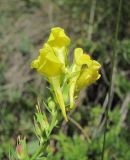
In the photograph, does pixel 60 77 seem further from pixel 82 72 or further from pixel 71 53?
pixel 71 53

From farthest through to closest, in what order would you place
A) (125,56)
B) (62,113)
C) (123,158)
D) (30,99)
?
(30,99), (125,56), (123,158), (62,113)

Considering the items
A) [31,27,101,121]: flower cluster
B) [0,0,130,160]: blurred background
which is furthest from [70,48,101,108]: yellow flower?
[0,0,130,160]: blurred background

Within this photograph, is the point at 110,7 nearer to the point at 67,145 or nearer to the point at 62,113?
the point at 67,145

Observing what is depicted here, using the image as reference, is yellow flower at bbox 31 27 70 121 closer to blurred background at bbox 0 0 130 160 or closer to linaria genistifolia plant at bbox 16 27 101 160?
linaria genistifolia plant at bbox 16 27 101 160

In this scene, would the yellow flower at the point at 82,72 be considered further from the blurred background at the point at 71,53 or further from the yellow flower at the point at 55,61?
the blurred background at the point at 71,53

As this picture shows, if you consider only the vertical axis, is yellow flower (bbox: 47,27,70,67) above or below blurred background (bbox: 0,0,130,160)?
above

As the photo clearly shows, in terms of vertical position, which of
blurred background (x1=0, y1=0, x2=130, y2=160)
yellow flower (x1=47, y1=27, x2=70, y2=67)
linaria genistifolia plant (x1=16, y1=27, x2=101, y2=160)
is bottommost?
blurred background (x1=0, y1=0, x2=130, y2=160)

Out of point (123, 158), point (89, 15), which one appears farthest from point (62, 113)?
point (89, 15)
